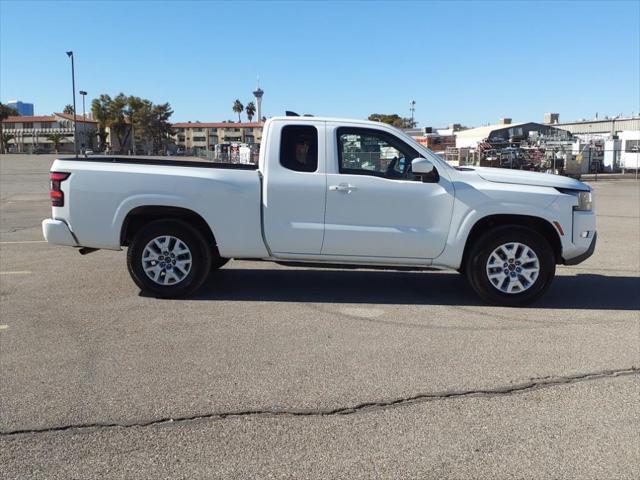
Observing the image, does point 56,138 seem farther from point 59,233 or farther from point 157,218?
point 157,218

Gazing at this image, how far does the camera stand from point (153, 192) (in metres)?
6.43

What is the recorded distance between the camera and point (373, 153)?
652cm

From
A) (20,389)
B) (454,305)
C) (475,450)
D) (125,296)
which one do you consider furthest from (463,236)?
(20,389)

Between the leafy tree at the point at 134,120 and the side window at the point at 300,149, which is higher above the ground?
the leafy tree at the point at 134,120

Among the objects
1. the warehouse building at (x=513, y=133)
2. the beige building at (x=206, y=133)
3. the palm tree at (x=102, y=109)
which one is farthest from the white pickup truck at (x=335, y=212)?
the beige building at (x=206, y=133)

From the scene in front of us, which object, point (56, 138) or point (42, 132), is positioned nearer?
point (56, 138)

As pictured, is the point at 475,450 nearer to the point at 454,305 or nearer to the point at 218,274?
the point at 454,305

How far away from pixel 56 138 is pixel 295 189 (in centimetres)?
12770

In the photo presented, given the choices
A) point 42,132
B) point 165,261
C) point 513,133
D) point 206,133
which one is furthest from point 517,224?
point 206,133

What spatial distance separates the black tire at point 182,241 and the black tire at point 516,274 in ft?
9.54

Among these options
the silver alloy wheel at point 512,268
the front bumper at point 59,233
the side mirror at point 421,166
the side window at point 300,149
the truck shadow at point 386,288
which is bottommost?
the truck shadow at point 386,288

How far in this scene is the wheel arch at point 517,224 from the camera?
646 cm

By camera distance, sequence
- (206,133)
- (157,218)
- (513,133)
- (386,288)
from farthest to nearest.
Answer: (206,133) < (513,133) < (386,288) < (157,218)

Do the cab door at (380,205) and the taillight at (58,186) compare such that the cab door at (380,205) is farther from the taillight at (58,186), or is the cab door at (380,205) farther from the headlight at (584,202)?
the taillight at (58,186)
